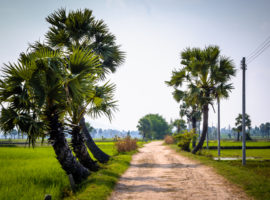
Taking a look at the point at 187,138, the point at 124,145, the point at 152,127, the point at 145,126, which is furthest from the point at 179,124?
the point at 152,127

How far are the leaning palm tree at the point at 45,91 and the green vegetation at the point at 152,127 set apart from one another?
78.4 metres

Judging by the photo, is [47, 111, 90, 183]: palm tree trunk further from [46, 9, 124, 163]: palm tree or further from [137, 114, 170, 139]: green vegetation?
[137, 114, 170, 139]: green vegetation

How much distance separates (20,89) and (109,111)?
4237 mm

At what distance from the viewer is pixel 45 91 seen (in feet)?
22.5

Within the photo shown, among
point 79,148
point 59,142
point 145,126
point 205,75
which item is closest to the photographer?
point 59,142

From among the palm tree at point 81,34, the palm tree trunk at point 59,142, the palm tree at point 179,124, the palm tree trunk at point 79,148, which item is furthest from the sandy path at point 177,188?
the palm tree at point 179,124

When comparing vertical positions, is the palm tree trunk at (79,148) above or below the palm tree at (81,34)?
below

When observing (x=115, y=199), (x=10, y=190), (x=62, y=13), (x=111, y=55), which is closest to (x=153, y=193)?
(x=115, y=199)

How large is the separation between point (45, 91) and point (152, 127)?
86.0 metres

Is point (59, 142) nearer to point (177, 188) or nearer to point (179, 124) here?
point (177, 188)

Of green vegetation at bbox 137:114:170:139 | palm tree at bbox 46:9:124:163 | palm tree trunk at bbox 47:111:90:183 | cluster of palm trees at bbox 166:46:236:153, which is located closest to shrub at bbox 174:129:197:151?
cluster of palm trees at bbox 166:46:236:153

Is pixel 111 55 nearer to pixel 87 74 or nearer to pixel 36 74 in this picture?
pixel 87 74

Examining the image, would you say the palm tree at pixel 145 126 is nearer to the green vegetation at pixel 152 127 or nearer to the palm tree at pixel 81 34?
the green vegetation at pixel 152 127

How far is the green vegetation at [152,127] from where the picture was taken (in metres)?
88.1
